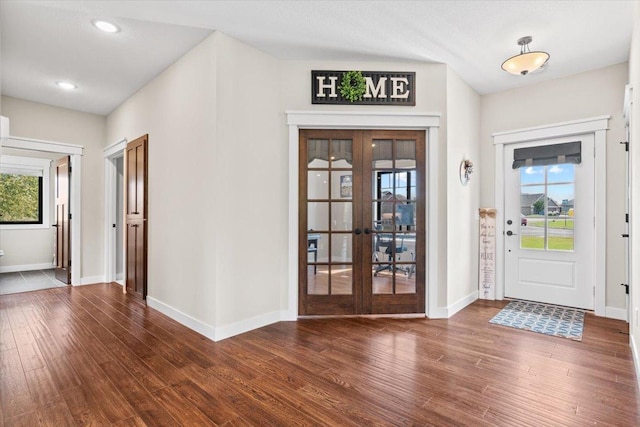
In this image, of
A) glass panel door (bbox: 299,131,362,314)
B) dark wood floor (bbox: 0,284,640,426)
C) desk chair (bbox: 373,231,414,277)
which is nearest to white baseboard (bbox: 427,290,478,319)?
dark wood floor (bbox: 0,284,640,426)

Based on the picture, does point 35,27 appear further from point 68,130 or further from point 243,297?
point 243,297

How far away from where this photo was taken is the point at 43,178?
6793 mm

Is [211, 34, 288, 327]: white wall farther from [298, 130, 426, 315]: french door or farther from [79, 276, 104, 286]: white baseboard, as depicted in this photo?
[79, 276, 104, 286]: white baseboard

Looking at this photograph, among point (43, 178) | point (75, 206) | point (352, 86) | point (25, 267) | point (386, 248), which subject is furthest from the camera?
point (43, 178)

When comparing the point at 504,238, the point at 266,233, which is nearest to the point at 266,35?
the point at 266,233

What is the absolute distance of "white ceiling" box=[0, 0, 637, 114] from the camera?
8.81ft

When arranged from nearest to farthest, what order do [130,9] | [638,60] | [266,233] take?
1. [638,60]
2. [130,9]
3. [266,233]

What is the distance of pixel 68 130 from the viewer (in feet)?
17.1

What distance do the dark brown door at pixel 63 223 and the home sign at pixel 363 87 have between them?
4.41m

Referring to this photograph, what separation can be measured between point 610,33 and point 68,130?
6.97 meters

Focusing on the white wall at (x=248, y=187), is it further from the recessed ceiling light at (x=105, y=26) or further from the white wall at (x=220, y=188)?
the recessed ceiling light at (x=105, y=26)

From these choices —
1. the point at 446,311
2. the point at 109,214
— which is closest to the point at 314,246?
the point at 446,311

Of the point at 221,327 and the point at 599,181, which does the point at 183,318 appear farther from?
the point at 599,181

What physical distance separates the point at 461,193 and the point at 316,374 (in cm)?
274
